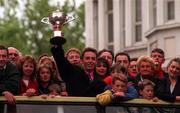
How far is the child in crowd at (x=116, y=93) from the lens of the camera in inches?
404

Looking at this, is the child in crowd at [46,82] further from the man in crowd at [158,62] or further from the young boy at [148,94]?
the man in crowd at [158,62]

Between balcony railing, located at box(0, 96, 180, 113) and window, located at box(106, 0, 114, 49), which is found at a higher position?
window, located at box(106, 0, 114, 49)

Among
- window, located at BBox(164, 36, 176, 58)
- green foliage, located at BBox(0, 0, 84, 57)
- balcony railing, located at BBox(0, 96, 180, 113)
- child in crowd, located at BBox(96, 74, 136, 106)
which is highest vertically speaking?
green foliage, located at BBox(0, 0, 84, 57)

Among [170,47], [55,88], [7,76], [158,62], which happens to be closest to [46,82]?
[55,88]

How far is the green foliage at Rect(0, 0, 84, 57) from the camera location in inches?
2345

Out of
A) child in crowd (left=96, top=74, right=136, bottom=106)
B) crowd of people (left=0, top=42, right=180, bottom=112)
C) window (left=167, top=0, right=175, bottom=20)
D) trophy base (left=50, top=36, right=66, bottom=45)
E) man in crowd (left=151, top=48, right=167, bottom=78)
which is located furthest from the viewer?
window (left=167, top=0, right=175, bottom=20)

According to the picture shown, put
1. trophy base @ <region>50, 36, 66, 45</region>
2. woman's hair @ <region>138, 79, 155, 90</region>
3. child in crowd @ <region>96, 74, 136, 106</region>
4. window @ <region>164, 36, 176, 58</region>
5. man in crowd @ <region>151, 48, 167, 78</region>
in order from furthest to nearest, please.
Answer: window @ <region>164, 36, 176, 58</region> → man in crowd @ <region>151, 48, 167, 78</region> → woman's hair @ <region>138, 79, 155, 90</region> → trophy base @ <region>50, 36, 66, 45</region> → child in crowd @ <region>96, 74, 136, 106</region>

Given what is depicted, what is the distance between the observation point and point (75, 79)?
11.3 meters

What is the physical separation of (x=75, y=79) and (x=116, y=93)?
3.27 feet

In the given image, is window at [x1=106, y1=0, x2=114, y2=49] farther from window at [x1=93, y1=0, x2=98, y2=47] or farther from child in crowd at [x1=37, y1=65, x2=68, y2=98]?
child in crowd at [x1=37, y1=65, x2=68, y2=98]

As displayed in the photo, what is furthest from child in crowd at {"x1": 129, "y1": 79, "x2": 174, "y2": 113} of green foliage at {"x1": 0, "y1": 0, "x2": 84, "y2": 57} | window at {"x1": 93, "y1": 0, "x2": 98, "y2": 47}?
green foliage at {"x1": 0, "y1": 0, "x2": 84, "y2": 57}

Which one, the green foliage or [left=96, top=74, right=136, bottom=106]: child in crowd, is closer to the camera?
[left=96, top=74, right=136, bottom=106]: child in crowd

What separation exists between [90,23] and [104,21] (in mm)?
2013

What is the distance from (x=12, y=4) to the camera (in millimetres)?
62781
